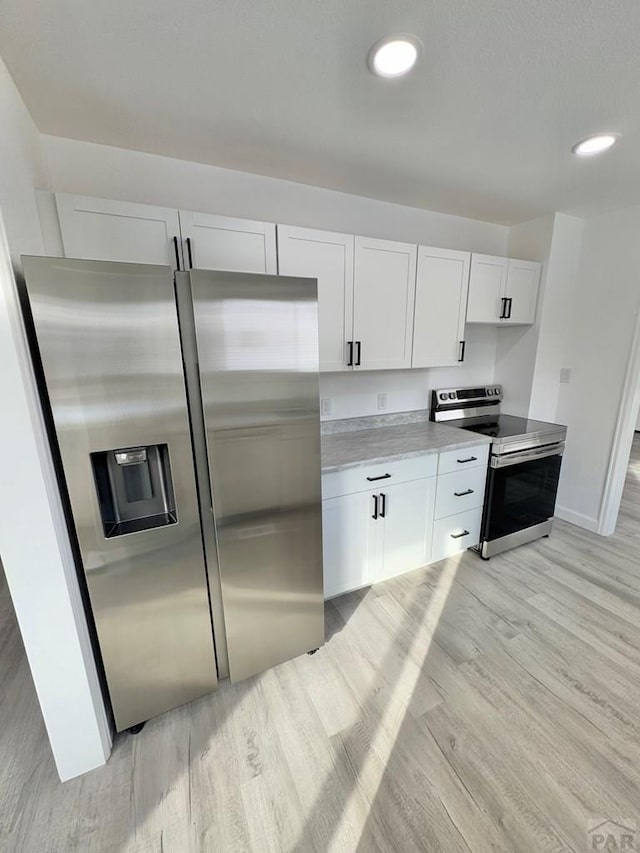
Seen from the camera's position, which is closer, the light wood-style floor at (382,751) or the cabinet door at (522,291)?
the light wood-style floor at (382,751)

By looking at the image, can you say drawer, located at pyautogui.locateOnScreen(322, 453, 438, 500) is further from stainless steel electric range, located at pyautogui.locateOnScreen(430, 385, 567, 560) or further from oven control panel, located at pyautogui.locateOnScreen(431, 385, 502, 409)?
oven control panel, located at pyautogui.locateOnScreen(431, 385, 502, 409)

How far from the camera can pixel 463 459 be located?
2385mm

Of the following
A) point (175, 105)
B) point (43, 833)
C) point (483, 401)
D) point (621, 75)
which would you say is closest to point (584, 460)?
point (483, 401)

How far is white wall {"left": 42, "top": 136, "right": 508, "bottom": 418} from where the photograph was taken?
5.78 ft

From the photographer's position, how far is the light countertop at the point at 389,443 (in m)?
2.03

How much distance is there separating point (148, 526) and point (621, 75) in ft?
7.97

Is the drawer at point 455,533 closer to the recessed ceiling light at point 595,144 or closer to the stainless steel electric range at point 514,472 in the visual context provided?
the stainless steel electric range at point 514,472

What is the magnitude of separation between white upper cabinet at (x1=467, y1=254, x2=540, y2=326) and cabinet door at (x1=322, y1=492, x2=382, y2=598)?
64.9 inches

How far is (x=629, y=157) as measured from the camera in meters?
1.87

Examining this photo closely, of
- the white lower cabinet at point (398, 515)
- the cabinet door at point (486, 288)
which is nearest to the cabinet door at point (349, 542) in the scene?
the white lower cabinet at point (398, 515)

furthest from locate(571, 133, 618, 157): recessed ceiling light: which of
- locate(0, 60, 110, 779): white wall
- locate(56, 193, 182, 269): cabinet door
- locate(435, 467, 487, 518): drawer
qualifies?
locate(0, 60, 110, 779): white wall

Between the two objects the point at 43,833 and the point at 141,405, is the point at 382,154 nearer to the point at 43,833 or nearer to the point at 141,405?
the point at 141,405

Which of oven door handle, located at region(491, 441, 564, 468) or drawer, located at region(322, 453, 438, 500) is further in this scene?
oven door handle, located at region(491, 441, 564, 468)

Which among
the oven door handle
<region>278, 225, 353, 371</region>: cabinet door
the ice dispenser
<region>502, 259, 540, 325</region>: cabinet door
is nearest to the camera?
the ice dispenser
